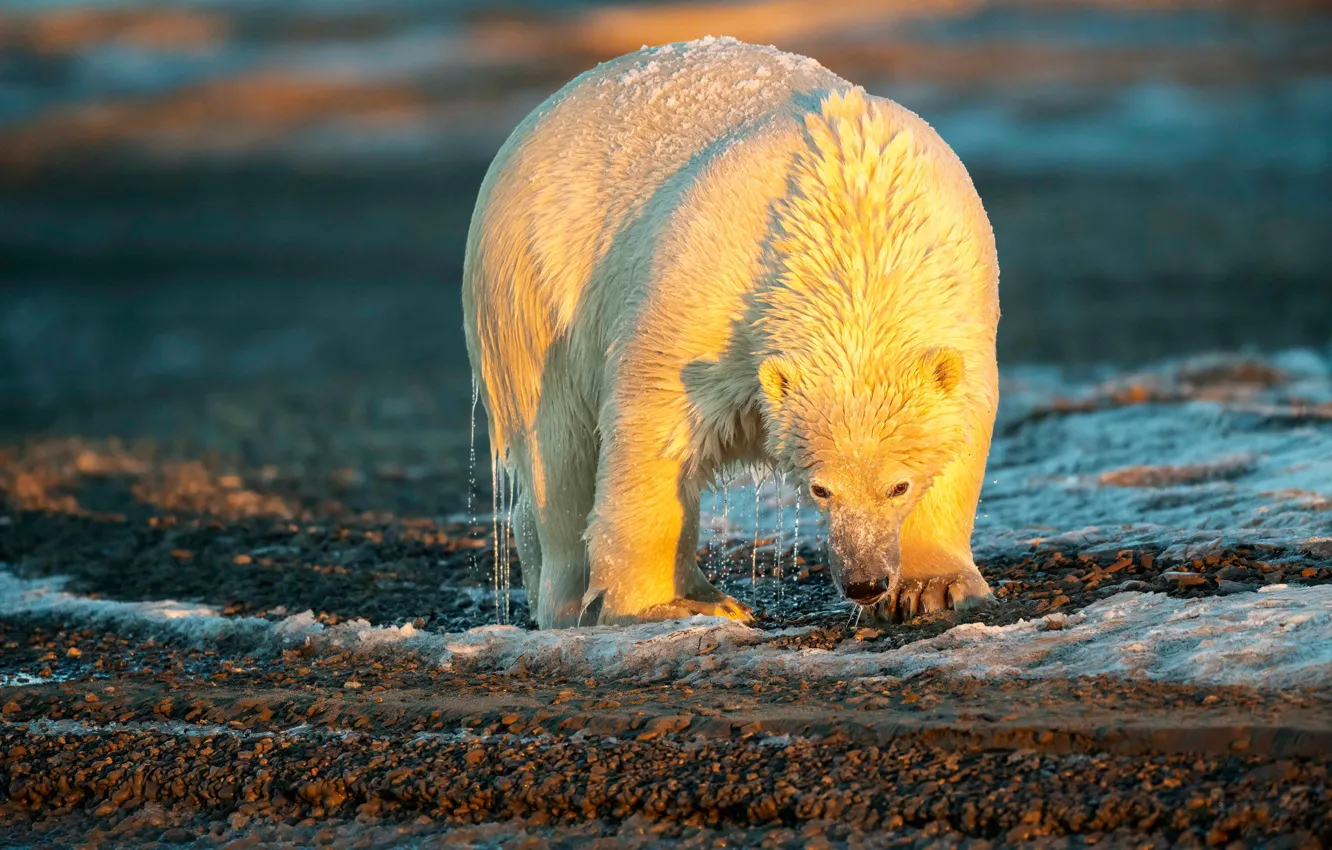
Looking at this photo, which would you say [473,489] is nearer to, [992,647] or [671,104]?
[671,104]

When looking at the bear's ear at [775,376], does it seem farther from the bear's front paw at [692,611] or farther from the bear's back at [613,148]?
the bear's front paw at [692,611]

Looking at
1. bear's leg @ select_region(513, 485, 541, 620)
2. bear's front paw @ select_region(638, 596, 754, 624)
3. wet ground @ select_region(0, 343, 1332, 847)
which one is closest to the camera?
wet ground @ select_region(0, 343, 1332, 847)

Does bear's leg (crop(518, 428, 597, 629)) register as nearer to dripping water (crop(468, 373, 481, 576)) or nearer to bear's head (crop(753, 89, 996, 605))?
dripping water (crop(468, 373, 481, 576))

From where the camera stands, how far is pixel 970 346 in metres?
5.58

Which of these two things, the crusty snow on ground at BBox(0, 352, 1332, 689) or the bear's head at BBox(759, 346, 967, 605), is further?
the bear's head at BBox(759, 346, 967, 605)

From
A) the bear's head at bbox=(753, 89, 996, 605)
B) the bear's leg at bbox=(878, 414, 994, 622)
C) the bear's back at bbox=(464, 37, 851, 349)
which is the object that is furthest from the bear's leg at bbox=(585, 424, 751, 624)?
the bear's back at bbox=(464, 37, 851, 349)

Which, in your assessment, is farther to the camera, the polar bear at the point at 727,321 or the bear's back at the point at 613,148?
the bear's back at the point at 613,148

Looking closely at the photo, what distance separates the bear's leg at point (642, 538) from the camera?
5.91 metres

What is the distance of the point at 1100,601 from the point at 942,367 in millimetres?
1107

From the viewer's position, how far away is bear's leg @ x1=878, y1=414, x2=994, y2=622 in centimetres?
586

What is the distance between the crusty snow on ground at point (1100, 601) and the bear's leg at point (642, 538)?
0.21 metres

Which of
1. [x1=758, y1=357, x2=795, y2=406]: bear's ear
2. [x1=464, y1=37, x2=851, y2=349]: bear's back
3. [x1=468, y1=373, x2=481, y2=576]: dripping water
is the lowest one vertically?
[x1=468, y1=373, x2=481, y2=576]: dripping water

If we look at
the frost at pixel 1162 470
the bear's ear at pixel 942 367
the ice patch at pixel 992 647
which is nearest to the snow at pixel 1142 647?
the ice patch at pixel 992 647

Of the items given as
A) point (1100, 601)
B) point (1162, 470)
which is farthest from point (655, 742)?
point (1162, 470)
